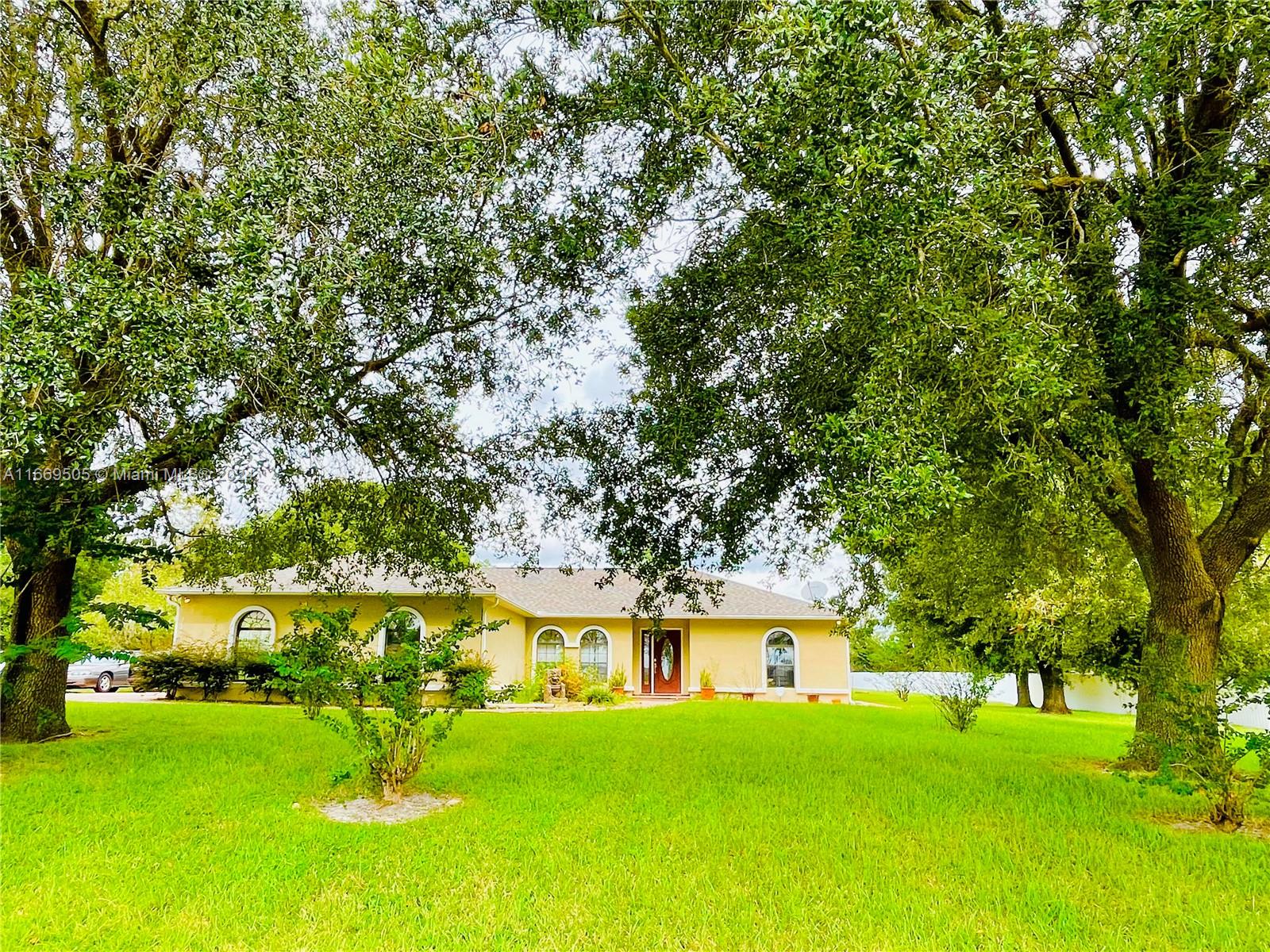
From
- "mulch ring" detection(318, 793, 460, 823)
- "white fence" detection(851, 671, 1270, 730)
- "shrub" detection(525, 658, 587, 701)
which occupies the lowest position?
"white fence" detection(851, 671, 1270, 730)

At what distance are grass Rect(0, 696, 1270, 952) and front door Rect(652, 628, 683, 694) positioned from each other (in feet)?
41.0

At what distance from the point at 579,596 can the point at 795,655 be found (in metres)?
6.83

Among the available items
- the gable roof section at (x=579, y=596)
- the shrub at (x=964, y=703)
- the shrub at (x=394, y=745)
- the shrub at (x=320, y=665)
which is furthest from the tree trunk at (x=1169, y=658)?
the gable roof section at (x=579, y=596)

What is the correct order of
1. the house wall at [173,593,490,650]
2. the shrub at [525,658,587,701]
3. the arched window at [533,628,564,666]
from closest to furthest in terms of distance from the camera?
the house wall at [173,593,490,650] < the shrub at [525,658,587,701] < the arched window at [533,628,564,666]

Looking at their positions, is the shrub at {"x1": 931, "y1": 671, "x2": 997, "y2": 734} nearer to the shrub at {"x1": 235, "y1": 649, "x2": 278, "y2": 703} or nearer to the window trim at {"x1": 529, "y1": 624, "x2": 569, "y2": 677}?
the window trim at {"x1": 529, "y1": 624, "x2": 569, "y2": 677}

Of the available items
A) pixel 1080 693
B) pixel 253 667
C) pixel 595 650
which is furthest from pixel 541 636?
pixel 1080 693

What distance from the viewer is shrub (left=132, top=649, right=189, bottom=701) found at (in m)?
16.7

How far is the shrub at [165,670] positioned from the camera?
16656mm

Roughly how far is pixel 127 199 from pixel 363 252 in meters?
1.84

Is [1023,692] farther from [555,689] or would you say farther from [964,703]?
[555,689]

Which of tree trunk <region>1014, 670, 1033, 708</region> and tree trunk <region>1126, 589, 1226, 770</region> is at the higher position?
tree trunk <region>1126, 589, 1226, 770</region>

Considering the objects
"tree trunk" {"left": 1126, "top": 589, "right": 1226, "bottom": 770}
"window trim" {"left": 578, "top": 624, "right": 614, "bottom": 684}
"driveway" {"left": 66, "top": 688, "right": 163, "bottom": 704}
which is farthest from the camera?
"window trim" {"left": 578, "top": 624, "right": 614, "bottom": 684}

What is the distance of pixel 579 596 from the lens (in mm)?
21938

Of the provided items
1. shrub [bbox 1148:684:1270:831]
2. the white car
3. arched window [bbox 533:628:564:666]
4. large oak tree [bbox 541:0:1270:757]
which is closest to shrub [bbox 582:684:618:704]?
arched window [bbox 533:628:564:666]
